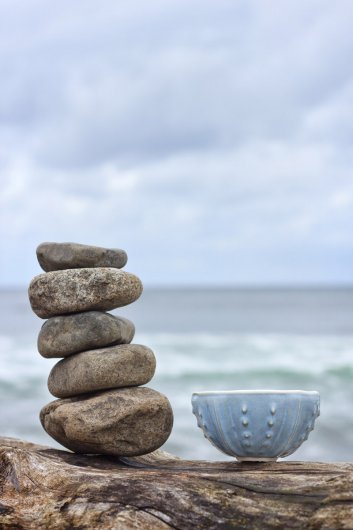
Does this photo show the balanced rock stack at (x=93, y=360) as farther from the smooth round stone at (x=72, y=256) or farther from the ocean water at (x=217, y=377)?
the ocean water at (x=217, y=377)

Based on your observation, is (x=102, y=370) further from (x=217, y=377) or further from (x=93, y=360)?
(x=217, y=377)

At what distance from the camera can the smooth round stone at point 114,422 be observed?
4984 millimetres

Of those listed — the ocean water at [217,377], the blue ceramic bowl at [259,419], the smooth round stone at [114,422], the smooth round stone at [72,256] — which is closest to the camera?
the blue ceramic bowl at [259,419]

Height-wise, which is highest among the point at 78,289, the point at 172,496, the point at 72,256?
the point at 72,256

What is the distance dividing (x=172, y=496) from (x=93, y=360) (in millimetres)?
1211

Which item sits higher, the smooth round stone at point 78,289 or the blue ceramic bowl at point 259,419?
the smooth round stone at point 78,289

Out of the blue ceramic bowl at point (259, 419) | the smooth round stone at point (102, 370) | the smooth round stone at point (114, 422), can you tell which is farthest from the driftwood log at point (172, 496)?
the smooth round stone at point (102, 370)

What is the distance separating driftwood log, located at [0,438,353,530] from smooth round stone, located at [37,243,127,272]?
4.14ft

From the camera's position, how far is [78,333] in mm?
5195

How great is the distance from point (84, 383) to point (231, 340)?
17752mm

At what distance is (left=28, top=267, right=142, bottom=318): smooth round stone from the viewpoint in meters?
5.16

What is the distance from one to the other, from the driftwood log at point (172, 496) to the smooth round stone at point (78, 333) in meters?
0.81

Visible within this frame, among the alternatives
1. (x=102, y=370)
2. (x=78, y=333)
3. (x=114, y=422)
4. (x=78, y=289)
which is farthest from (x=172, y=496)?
(x=78, y=289)

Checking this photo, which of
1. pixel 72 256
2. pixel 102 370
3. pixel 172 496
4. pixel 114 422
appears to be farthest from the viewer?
pixel 72 256
